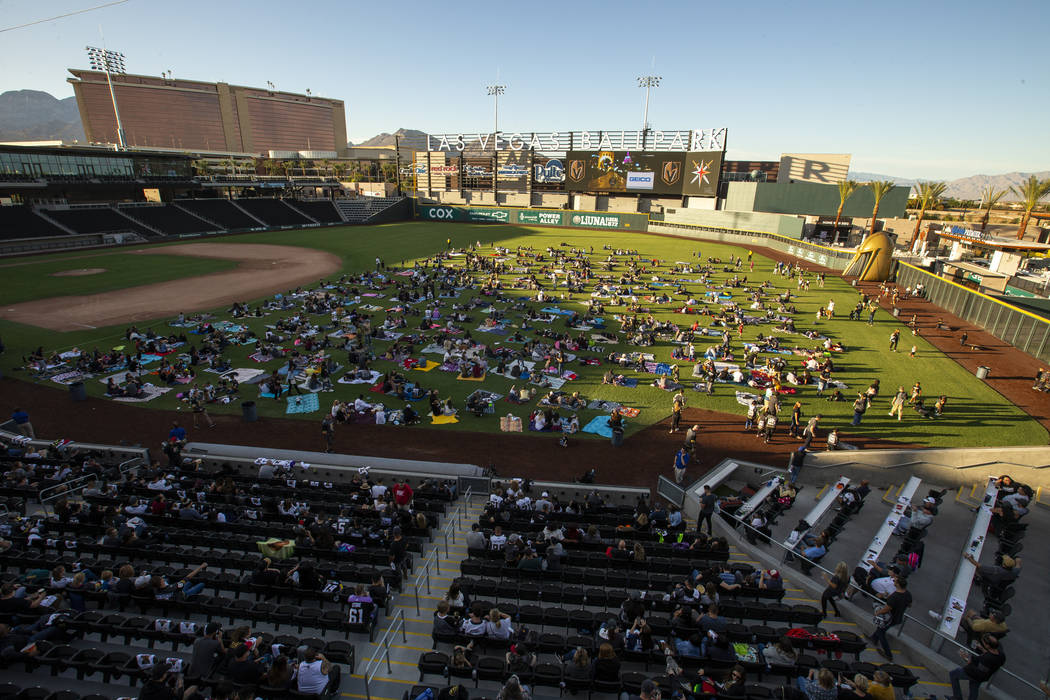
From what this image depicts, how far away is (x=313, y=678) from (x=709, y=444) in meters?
17.0

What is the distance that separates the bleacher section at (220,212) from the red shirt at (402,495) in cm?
8019

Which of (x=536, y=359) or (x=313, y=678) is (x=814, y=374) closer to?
(x=536, y=359)

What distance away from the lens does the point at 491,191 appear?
96375 mm

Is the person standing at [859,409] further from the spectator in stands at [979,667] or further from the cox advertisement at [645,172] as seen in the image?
the cox advertisement at [645,172]

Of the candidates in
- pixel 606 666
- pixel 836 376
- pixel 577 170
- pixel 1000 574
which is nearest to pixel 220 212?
pixel 577 170

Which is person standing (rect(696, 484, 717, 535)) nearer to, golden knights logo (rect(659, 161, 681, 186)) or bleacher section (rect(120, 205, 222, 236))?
golden knights logo (rect(659, 161, 681, 186))

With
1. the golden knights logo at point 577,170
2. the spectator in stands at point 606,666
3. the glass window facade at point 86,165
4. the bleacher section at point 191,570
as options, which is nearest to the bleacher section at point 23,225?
the glass window facade at point 86,165

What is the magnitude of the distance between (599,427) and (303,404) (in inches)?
547

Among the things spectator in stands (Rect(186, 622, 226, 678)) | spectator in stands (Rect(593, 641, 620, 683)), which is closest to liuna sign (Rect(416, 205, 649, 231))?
spectator in stands (Rect(593, 641, 620, 683))

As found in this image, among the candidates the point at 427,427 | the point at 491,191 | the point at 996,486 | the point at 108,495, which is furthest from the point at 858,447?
the point at 491,191

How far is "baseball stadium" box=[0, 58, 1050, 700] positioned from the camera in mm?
9008

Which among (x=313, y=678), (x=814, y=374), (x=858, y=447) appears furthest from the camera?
(x=814, y=374)

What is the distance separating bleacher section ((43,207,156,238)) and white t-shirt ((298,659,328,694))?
3155 inches

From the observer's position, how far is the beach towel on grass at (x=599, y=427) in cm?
2146
